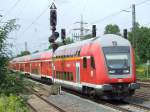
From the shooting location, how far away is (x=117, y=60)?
23.1m

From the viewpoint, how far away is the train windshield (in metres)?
22.8

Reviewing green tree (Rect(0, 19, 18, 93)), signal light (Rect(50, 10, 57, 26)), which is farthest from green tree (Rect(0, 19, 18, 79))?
signal light (Rect(50, 10, 57, 26))

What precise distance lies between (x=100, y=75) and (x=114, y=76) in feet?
2.13

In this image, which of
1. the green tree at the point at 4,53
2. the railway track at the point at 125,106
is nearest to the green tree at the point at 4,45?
the green tree at the point at 4,53

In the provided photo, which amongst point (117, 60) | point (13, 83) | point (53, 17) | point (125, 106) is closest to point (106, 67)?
point (117, 60)

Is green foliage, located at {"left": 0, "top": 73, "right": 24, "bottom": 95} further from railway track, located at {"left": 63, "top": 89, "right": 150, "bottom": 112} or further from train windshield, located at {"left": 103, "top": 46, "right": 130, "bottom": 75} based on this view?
train windshield, located at {"left": 103, "top": 46, "right": 130, "bottom": 75}

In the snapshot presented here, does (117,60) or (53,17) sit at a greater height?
(53,17)

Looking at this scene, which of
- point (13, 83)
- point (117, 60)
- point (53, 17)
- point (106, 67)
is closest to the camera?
point (13, 83)

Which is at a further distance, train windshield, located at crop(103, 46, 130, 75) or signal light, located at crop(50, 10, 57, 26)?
signal light, located at crop(50, 10, 57, 26)

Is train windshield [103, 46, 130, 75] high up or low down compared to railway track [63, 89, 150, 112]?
up

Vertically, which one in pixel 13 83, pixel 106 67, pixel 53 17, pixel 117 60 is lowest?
pixel 13 83

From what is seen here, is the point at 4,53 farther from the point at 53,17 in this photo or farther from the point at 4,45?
the point at 53,17

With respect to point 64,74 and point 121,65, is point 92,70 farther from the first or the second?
point 64,74

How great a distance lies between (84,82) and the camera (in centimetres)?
2594
